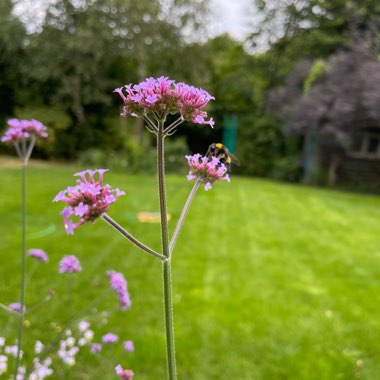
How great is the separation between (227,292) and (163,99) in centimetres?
361

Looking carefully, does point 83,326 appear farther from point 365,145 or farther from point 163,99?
point 365,145

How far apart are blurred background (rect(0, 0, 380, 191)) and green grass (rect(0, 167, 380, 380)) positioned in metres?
6.73

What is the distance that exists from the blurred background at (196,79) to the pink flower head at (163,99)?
12828 mm

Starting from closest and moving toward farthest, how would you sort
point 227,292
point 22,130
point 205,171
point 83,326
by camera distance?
point 205,171 → point 22,130 → point 83,326 → point 227,292

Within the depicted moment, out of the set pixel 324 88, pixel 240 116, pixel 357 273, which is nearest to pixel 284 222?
pixel 357 273

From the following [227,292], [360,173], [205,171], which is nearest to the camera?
[205,171]

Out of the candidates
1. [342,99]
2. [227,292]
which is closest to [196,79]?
[342,99]

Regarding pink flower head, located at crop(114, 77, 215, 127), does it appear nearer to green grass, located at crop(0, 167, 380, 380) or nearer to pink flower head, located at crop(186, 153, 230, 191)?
pink flower head, located at crop(186, 153, 230, 191)

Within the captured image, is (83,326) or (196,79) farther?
(196,79)

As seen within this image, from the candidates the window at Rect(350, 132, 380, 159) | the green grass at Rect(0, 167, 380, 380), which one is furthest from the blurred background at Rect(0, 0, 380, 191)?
the green grass at Rect(0, 167, 380, 380)

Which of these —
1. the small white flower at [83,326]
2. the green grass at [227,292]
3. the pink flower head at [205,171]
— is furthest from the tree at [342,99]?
the pink flower head at [205,171]

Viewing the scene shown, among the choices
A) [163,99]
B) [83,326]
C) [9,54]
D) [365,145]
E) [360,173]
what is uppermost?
[9,54]

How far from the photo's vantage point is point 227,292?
4.57 m

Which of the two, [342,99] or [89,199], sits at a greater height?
[89,199]
